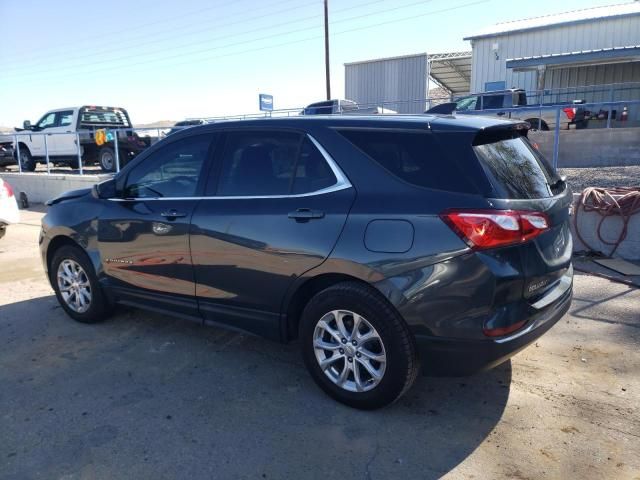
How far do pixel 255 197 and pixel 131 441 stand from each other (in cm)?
161

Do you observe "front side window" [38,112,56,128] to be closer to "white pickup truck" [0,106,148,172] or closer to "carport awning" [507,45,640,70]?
"white pickup truck" [0,106,148,172]

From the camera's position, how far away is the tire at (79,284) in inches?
174

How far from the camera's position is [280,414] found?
3080 millimetres

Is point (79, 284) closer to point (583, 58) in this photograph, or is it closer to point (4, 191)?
point (4, 191)

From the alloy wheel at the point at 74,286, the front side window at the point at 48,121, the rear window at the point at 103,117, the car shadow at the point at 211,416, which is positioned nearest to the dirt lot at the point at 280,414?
the car shadow at the point at 211,416

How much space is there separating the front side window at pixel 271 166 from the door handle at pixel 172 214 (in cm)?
34

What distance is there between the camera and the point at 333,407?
10.3 feet

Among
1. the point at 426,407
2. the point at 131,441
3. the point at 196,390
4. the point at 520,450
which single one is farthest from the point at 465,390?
the point at 131,441

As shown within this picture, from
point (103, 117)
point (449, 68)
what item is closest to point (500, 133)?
point (103, 117)

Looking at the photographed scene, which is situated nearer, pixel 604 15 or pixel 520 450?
pixel 520 450

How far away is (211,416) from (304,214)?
1323 mm

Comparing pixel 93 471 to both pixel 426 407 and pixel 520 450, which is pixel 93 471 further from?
pixel 520 450

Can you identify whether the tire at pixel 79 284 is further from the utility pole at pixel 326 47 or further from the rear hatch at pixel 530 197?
the utility pole at pixel 326 47

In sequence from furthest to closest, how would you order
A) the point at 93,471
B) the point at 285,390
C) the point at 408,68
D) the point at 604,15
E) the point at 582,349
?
1. the point at 408,68
2. the point at 604,15
3. the point at 582,349
4. the point at 285,390
5. the point at 93,471
